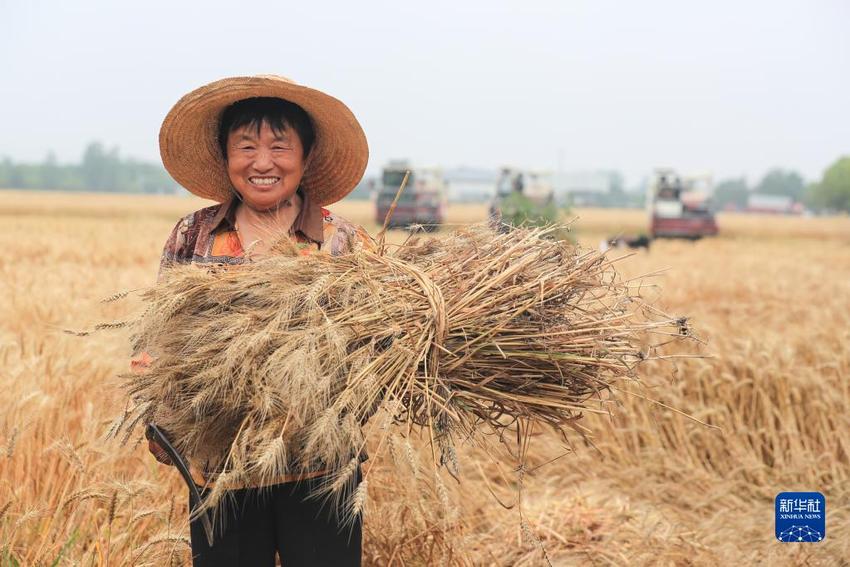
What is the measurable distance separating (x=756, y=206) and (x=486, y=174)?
1838 inches

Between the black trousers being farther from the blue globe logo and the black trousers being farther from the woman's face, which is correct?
the blue globe logo

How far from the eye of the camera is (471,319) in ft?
6.29

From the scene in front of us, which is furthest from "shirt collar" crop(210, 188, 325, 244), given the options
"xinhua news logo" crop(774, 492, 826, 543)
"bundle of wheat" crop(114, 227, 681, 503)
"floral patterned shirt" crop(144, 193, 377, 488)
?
"xinhua news logo" crop(774, 492, 826, 543)

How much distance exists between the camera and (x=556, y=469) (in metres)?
4.89

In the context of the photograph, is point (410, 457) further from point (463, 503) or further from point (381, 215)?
point (381, 215)

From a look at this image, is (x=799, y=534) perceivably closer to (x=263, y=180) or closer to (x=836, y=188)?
(x=263, y=180)

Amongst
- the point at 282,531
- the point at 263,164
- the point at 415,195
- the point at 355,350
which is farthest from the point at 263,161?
the point at 415,195

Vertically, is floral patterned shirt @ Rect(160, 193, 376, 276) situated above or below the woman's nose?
below

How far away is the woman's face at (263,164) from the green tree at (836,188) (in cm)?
10044

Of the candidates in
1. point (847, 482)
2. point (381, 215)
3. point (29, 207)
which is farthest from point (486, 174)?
point (847, 482)

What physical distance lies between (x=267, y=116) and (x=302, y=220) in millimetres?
296

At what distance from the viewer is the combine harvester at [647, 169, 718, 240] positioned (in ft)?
82.4

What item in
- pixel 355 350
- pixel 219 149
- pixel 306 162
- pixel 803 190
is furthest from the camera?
pixel 803 190

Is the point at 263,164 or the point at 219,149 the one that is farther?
the point at 219,149
